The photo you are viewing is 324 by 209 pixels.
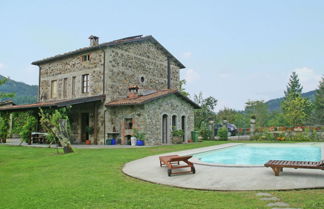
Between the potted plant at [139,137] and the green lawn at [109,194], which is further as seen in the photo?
the potted plant at [139,137]

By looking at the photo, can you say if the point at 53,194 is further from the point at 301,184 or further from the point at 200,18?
the point at 200,18

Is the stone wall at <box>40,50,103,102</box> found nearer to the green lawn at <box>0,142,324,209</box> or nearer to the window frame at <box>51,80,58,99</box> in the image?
the window frame at <box>51,80,58,99</box>

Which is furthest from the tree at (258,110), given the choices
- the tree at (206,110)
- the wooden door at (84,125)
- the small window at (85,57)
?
the small window at (85,57)

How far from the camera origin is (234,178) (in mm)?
6258

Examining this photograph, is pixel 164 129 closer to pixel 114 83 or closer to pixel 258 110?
pixel 114 83

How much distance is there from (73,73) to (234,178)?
56.8 ft

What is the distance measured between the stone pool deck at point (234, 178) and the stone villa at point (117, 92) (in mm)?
9448

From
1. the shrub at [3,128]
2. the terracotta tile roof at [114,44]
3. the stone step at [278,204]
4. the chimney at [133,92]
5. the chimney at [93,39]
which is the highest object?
the chimney at [93,39]

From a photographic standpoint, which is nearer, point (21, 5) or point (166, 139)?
point (21, 5)

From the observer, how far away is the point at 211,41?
19.1 metres

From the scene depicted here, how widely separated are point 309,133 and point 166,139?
11742 mm

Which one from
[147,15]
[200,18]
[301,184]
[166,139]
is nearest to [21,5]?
[147,15]

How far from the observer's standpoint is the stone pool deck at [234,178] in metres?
5.43

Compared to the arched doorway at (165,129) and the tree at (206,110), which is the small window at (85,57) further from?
the tree at (206,110)
